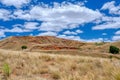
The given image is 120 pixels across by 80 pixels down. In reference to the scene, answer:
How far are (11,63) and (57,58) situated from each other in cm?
384

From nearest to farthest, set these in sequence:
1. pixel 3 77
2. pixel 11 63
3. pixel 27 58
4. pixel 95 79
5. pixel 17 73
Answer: pixel 95 79 → pixel 3 77 → pixel 17 73 → pixel 11 63 → pixel 27 58

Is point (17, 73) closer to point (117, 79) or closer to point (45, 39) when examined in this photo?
point (117, 79)

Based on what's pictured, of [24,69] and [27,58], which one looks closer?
[24,69]

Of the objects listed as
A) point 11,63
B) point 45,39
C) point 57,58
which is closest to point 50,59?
point 57,58

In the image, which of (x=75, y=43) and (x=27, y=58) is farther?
(x=75, y=43)

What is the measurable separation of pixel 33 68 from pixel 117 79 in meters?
7.68

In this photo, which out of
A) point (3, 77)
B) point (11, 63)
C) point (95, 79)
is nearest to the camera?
point (95, 79)

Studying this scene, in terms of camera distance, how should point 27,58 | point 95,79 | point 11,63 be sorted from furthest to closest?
point 27,58 < point 11,63 < point 95,79

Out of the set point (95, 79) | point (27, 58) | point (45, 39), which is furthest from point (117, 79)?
point (45, 39)

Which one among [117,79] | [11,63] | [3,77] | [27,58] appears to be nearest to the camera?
[117,79]

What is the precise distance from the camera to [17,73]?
15289 millimetres

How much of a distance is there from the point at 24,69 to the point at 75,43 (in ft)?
411

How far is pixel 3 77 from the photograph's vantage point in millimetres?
13781

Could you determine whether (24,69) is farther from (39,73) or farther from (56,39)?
(56,39)
